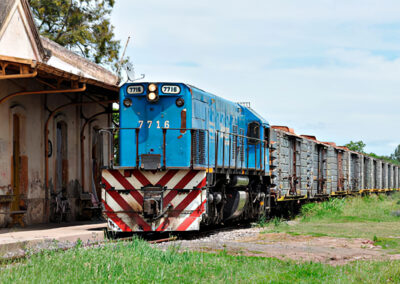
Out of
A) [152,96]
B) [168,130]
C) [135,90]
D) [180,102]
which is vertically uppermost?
[135,90]

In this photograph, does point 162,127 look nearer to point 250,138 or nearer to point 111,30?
point 250,138

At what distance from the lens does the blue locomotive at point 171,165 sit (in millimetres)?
11766

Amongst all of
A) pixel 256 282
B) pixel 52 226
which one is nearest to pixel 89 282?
pixel 256 282

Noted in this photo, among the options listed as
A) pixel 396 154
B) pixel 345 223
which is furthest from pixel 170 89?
pixel 396 154

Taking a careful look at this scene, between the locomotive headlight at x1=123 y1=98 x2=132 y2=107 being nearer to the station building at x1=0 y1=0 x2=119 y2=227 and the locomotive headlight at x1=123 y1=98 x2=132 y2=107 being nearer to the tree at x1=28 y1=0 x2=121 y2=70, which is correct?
the station building at x1=0 y1=0 x2=119 y2=227

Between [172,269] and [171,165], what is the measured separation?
551 centimetres

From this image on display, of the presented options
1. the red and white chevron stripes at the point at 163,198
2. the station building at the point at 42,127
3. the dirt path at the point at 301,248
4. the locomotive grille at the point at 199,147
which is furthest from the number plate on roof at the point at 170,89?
the dirt path at the point at 301,248

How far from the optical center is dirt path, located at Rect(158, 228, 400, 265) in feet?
29.6

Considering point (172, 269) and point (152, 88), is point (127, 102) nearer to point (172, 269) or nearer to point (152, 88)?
point (152, 88)

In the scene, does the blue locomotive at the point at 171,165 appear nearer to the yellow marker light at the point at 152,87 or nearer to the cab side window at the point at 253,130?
the yellow marker light at the point at 152,87

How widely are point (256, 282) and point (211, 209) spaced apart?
6.32 m

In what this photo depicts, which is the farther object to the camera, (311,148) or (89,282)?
(311,148)

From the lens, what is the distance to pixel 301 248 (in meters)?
10.1

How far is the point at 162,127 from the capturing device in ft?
41.1
